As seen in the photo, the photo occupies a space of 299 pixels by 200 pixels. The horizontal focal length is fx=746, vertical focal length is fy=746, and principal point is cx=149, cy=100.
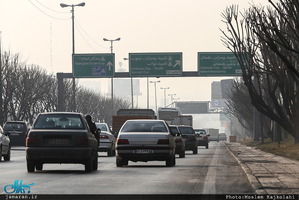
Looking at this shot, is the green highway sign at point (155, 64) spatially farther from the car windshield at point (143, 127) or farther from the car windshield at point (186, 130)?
the car windshield at point (143, 127)

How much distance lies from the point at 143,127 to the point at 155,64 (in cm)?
3427

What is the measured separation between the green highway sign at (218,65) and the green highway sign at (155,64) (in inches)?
73.0

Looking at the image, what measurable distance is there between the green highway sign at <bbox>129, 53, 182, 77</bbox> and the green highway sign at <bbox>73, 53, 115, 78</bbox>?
1677 millimetres

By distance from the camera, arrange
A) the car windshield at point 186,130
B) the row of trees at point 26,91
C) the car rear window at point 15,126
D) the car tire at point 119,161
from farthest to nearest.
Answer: the row of trees at point 26,91, the car rear window at point 15,126, the car windshield at point 186,130, the car tire at point 119,161

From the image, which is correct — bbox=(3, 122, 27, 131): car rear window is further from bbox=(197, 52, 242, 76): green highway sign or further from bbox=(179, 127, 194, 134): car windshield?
bbox=(197, 52, 242, 76): green highway sign

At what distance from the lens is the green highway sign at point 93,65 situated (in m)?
56.4

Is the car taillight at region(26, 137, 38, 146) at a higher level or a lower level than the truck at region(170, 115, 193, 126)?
lower

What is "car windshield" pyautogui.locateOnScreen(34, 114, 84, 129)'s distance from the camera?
18.9m

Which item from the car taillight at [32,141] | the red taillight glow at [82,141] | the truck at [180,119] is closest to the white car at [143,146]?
the red taillight glow at [82,141]

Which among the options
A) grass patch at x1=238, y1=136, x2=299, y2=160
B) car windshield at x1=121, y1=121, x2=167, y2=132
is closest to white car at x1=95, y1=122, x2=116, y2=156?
grass patch at x1=238, y1=136, x2=299, y2=160

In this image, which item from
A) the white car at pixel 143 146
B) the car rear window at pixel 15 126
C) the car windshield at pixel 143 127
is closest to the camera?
the white car at pixel 143 146

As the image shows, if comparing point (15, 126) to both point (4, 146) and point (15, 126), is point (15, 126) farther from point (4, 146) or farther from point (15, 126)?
point (4, 146)

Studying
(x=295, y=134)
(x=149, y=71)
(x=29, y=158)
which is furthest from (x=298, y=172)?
(x=149, y=71)

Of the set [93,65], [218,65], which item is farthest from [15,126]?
[218,65]
